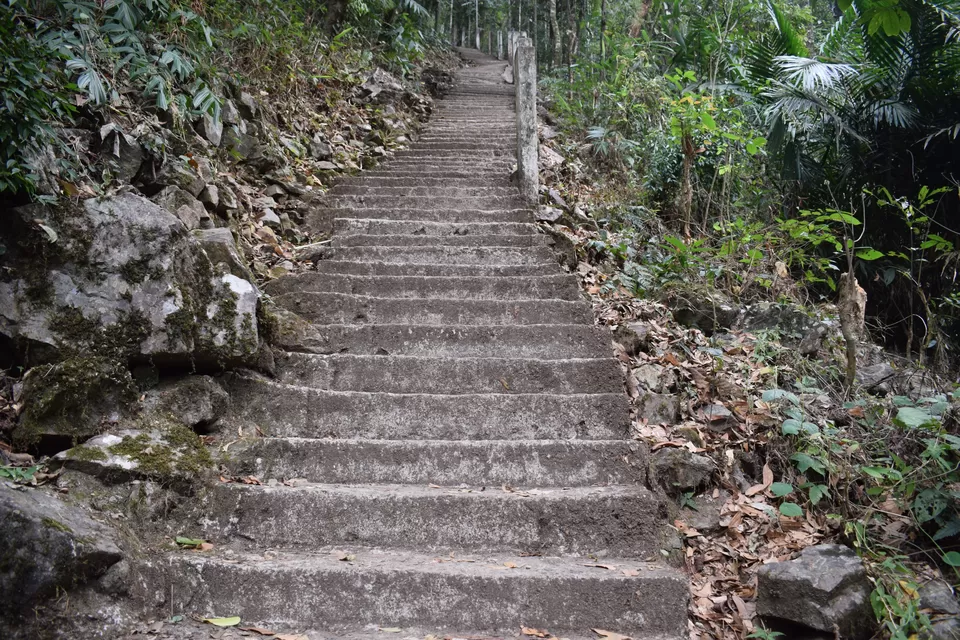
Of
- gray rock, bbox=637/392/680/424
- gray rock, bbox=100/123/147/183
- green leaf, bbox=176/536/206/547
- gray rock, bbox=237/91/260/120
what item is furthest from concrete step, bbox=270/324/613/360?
gray rock, bbox=237/91/260/120

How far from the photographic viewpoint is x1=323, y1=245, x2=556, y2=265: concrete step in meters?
5.49

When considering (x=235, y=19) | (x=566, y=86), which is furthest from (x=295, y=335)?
Answer: (x=566, y=86)

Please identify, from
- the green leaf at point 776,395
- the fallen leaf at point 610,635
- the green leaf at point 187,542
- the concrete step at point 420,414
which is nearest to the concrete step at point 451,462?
the concrete step at point 420,414

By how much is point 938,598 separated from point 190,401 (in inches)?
139

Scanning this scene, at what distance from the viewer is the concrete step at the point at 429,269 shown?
205 inches

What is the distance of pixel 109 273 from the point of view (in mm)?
3248

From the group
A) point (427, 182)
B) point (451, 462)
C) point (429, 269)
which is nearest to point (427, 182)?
point (427, 182)

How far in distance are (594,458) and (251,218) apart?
3.64 meters

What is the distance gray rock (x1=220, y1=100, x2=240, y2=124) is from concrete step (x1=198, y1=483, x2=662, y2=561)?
Answer: 3.85 meters

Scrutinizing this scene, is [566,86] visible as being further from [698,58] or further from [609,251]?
[609,251]

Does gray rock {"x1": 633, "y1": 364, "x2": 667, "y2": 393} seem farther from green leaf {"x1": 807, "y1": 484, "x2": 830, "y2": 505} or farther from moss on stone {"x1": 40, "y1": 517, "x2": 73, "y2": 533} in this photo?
moss on stone {"x1": 40, "y1": 517, "x2": 73, "y2": 533}

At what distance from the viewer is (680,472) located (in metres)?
3.30

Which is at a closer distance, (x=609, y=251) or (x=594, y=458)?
(x=594, y=458)

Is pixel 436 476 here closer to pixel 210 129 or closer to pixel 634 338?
pixel 634 338
